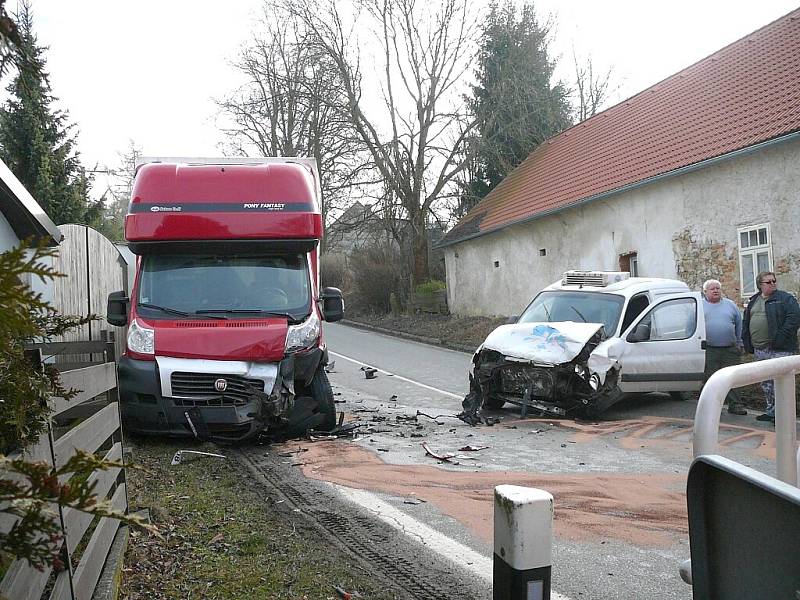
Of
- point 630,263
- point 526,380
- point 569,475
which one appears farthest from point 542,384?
point 630,263

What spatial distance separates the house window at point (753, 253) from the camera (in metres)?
15.5

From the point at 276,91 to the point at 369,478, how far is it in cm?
3073

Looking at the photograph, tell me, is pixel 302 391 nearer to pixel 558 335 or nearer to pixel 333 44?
pixel 558 335

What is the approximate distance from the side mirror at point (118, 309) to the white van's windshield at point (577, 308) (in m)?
5.86

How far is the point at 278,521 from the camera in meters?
5.59

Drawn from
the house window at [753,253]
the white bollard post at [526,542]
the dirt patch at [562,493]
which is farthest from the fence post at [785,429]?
the house window at [753,253]

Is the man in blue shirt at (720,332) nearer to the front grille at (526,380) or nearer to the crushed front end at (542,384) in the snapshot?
the crushed front end at (542,384)

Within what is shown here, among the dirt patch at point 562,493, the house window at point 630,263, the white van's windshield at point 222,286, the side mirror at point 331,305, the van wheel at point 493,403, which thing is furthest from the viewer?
the house window at point 630,263

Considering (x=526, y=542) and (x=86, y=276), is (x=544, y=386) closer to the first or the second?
(x=86, y=276)

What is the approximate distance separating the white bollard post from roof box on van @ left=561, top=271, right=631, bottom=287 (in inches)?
378

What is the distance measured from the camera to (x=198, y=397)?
325 inches

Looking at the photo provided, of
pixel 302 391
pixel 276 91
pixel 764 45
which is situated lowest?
pixel 302 391

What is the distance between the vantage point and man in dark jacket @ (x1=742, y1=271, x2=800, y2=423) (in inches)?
405

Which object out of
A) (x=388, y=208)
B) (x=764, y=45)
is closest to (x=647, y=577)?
(x=764, y=45)
